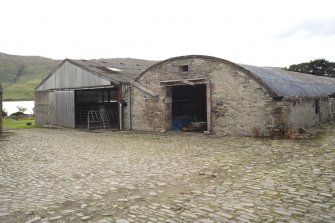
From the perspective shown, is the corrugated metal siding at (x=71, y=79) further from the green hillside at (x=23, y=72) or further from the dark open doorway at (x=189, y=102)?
the green hillside at (x=23, y=72)

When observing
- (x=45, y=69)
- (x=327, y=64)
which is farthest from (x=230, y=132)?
(x=45, y=69)

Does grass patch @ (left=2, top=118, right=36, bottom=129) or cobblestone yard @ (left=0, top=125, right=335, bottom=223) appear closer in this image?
cobblestone yard @ (left=0, top=125, right=335, bottom=223)

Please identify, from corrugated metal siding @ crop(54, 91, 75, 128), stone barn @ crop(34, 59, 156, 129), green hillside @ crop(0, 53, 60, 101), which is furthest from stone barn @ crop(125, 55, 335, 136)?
green hillside @ crop(0, 53, 60, 101)

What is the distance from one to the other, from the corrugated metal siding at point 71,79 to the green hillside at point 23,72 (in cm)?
8140

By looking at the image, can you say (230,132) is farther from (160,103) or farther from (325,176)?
(325,176)

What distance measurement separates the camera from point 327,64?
44406 millimetres

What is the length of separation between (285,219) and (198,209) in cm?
153

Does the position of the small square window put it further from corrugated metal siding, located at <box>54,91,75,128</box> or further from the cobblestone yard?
corrugated metal siding, located at <box>54,91,75,128</box>

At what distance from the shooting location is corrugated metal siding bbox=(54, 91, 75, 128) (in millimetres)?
25016

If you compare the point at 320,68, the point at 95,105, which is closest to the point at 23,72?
the point at 95,105

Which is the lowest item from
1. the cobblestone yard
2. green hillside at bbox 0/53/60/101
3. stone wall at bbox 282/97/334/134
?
the cobblestone yard

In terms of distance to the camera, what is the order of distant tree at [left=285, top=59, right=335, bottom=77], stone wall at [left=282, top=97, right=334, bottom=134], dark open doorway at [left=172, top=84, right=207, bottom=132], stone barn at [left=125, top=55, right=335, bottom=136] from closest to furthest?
stone wall at [left=282, top=97, right=334, bottom=134] < stone barn at [left=125, top=55, right=335, bottom=136] < dark open doorway at [left=172, top=84, right=207, bottom=132] < distant tree at [left=285, top=59, right=335, bottom=77]

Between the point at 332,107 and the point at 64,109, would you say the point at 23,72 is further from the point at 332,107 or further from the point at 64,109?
the point at 332,107

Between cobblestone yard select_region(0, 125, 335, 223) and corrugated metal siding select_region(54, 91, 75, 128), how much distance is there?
38.5 feet
